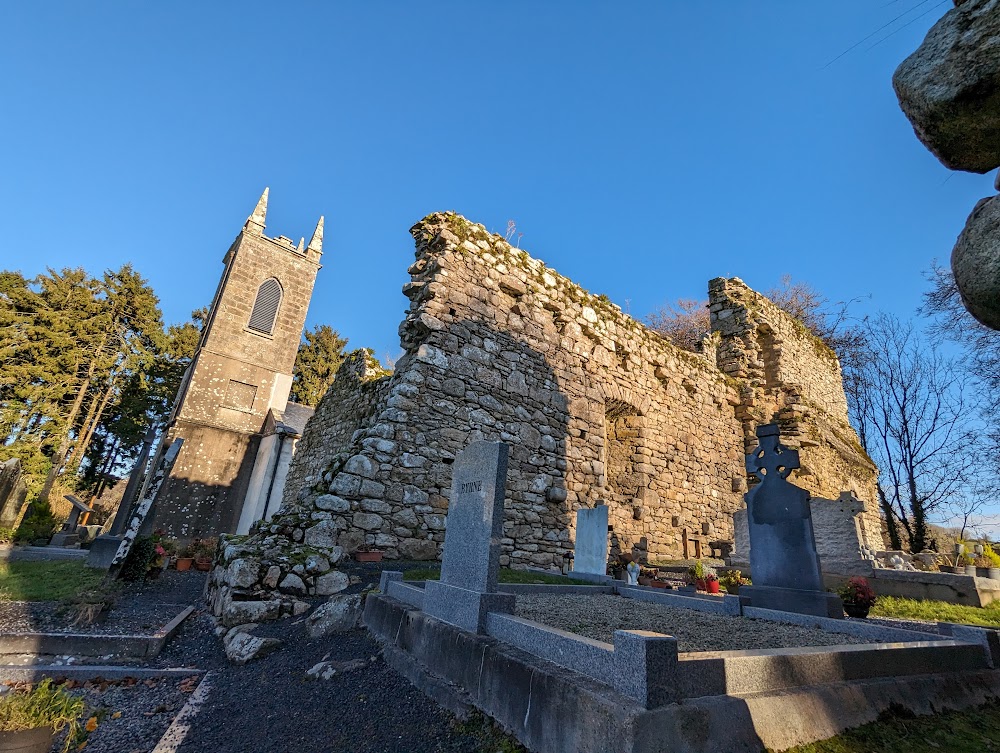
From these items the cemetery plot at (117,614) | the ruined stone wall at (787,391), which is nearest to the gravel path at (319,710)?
the cemetery plot at (117,614)

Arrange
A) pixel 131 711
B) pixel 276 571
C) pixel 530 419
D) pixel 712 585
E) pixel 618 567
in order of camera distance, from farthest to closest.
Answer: pixel 530 419, pixel 618 567, pixel 712 585, pixel 276 571, pixel 131 711

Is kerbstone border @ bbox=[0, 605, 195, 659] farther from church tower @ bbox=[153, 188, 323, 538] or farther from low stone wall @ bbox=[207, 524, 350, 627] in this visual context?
church tower @ bbox=[153, 188, 323, 538]

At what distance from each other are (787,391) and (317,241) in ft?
75.8

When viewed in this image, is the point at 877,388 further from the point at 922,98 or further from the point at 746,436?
the point at 922,98

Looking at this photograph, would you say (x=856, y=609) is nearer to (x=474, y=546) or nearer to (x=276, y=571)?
(x=474, y=546)

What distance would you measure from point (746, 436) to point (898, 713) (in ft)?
37.0

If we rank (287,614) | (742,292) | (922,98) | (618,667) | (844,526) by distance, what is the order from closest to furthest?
(922,98)
(618,667)
(287,614)
(844,526)
(742,292)

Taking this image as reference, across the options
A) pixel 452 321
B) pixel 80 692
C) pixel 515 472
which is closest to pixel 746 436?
pixel 515 472

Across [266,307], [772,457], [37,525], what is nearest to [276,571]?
[772,457]

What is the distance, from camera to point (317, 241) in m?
25.0

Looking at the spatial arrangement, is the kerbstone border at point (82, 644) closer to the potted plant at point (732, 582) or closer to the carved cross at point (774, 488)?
the carved cross at point (774, 488)

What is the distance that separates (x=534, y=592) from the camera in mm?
5527

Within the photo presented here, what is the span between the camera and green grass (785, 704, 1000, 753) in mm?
2107

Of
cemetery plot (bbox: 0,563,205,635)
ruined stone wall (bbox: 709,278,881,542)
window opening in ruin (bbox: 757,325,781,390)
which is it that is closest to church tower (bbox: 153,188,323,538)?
cemetery plot (bbox: 0,563,205,635)
